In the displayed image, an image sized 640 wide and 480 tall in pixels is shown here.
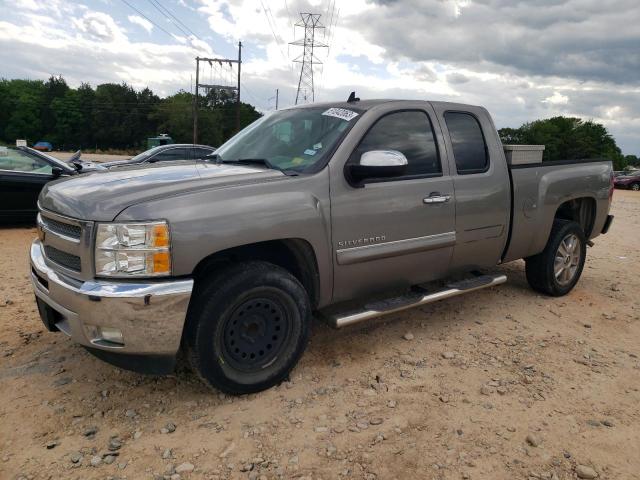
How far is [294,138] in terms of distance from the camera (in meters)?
3.65

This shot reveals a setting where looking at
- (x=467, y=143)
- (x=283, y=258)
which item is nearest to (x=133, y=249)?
(x=283, y=258)

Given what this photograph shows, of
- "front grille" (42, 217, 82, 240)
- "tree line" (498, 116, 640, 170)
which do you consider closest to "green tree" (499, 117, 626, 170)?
"tree line" (498, 116, 640, 170)

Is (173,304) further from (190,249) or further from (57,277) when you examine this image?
(57,277)

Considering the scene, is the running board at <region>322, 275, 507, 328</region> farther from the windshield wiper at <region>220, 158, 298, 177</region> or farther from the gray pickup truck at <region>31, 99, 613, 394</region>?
the windshield wiper at <region>220, 158, 298, 177</region>

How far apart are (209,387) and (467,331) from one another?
7.50 ft

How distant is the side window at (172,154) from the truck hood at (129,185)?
7653 millimetres

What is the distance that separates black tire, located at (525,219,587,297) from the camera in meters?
4.86

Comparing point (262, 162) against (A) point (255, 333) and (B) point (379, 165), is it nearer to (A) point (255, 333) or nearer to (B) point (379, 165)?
(B) point (379, 165)

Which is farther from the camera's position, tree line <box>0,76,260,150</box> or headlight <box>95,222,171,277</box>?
tree line <box>0,76,260,150</box>

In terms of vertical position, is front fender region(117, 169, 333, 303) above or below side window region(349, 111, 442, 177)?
below

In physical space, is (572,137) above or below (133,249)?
above

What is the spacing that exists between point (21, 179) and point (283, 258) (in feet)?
21.4

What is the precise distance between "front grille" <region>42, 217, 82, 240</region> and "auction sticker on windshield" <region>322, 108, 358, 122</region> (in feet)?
6.30

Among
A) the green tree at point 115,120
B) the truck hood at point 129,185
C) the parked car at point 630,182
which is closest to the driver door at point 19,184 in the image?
the truck hood at point 129,185
